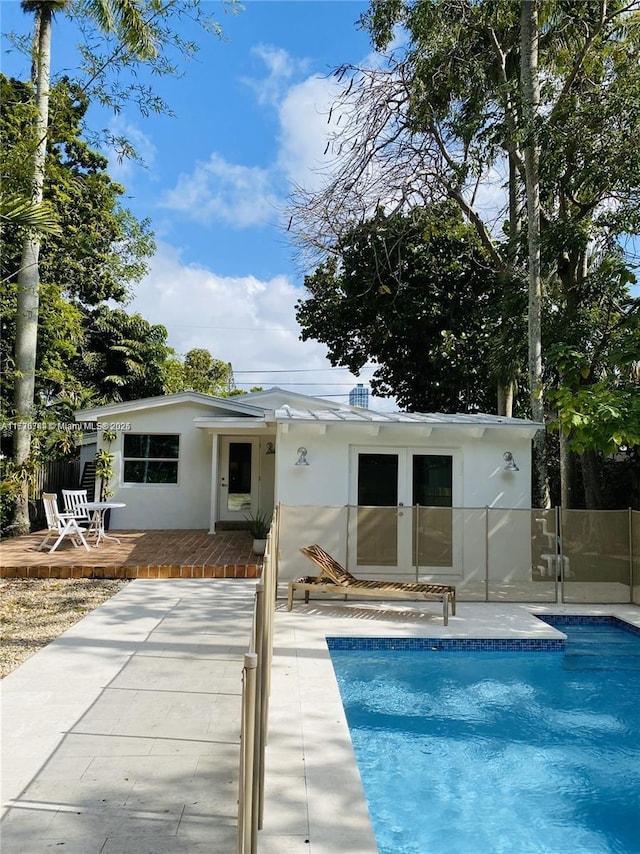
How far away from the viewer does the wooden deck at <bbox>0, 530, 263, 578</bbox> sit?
383 inches

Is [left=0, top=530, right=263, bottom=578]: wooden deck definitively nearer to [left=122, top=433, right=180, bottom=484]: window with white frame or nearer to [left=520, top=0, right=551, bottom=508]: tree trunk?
[left=122, top=433, right=180, bottom=484]: window with white frame

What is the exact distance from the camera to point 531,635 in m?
7.54

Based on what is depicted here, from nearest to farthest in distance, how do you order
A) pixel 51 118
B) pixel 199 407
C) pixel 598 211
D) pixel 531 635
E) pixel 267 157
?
pixel 531 635
pixel 51 118
pixel 598 211
pixel 199 407
pixel 267 157

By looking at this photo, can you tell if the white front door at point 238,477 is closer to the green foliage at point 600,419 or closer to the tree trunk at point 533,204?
the tree trunk at point 533,204

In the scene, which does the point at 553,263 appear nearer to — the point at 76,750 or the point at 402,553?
the point at 402,553

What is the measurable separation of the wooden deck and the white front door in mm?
2373

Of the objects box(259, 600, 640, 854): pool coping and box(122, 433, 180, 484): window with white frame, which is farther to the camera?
box(122, 433, 180, 484): window with white frame

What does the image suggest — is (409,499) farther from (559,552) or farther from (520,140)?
(520,140)

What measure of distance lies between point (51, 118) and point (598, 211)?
1247 centimetres

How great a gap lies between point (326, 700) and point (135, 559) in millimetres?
6255

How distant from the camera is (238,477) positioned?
15.7 metres

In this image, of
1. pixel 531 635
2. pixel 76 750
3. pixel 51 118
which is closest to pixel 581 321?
pixel 531 635

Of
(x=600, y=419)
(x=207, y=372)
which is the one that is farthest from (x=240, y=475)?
(x=207, y=372)

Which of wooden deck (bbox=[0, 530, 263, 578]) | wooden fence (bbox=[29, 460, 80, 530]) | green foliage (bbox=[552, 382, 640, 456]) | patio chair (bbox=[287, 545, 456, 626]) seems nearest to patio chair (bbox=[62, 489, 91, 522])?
wooden deck (bbox=[0, 530, 263, 578])
